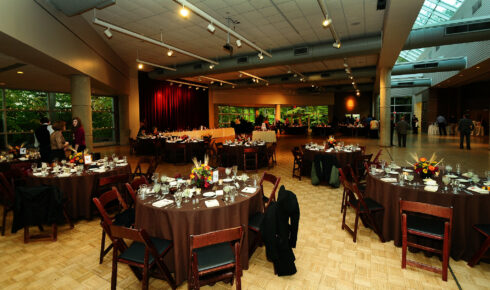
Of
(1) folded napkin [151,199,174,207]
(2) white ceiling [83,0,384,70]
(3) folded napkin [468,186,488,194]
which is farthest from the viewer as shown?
Answer: (2) white ceiling [83,0,384,70]

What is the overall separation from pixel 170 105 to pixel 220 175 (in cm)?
1396

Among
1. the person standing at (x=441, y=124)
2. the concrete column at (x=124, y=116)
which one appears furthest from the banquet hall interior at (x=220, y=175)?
the person standing at (x=441, y=124)

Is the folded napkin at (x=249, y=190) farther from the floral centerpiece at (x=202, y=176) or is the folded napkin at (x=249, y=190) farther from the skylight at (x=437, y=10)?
the skylight at (x=437, y=10)

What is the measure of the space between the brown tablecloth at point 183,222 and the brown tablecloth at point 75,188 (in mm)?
1997

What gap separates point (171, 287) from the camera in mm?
2660

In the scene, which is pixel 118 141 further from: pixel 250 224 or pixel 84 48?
pixel 250 224

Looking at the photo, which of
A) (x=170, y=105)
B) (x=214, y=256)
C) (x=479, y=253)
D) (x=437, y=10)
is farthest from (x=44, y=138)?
(x=437, y=10)

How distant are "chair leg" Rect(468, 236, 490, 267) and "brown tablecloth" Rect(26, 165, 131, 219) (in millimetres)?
5274

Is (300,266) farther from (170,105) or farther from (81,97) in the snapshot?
(170,105)

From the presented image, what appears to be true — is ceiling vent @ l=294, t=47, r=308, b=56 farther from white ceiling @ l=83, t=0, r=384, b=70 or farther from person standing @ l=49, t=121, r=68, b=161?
person standing @ l=49, t=121, r=68, b=161

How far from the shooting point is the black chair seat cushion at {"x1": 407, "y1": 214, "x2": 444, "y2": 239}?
9.18 feet

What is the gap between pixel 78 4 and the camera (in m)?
4.84

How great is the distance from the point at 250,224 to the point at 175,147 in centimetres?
717

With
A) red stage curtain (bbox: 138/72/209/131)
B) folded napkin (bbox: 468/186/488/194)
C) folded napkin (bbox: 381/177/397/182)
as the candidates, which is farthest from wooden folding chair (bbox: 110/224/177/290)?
red stage curtain (bbox: 138/72/209/131)
